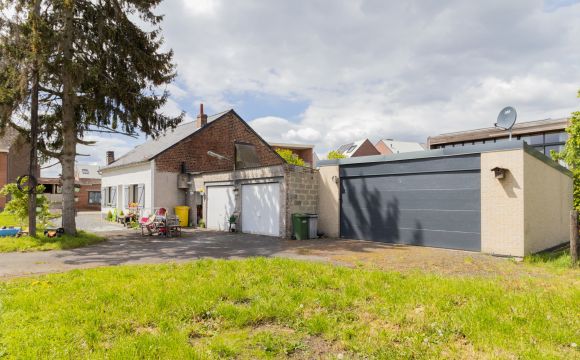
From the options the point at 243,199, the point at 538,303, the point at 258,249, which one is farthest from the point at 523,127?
the point at 538,303

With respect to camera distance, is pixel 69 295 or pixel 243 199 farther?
pixel 243 199

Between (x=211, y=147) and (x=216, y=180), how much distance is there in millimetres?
4897

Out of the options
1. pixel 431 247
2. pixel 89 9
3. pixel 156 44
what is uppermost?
pixel 89 9

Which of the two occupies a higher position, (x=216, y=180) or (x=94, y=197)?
(x=216, y=180)

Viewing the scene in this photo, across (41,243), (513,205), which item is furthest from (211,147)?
(513,205)

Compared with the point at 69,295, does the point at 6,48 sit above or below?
above

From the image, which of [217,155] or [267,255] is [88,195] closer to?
[217,155]

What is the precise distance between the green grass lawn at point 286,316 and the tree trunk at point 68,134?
780 cm

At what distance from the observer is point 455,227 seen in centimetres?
1193

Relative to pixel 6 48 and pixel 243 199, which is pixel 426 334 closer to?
pixel 243 199

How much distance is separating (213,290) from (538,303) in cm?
475

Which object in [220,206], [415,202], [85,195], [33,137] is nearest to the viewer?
[415,202]

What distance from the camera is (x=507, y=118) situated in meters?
13.4

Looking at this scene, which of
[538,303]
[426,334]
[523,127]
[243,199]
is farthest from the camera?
Answer: [523,127]
